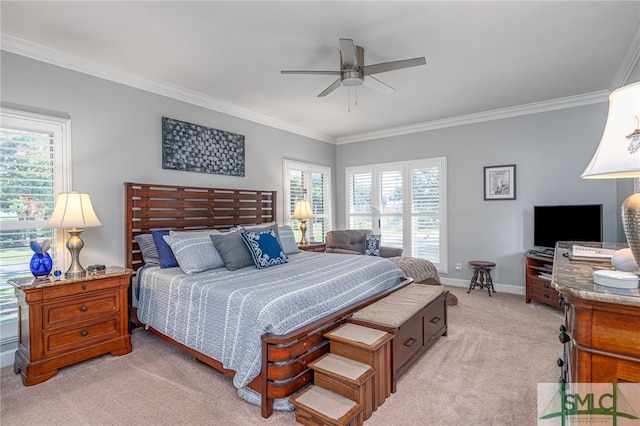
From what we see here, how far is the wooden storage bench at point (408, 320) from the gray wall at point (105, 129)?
268 centimetres

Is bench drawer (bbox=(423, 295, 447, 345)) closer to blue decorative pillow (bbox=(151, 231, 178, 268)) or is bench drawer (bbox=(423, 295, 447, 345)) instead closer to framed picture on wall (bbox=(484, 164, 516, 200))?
blue decorative pillow (bbox=(151, 231, 178, 268))

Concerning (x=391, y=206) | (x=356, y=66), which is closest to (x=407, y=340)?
(x=356, y=66)

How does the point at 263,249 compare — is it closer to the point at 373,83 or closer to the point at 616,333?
the point at 373,83

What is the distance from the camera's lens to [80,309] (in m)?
2.62

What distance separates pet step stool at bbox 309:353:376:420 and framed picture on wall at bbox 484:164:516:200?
13.0ft

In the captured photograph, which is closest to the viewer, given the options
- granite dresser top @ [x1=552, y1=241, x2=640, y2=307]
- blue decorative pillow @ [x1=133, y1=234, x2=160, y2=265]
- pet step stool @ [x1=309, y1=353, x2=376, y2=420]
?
granite dresser top @ [x1=552, y1=241, x2=640, y2=307]

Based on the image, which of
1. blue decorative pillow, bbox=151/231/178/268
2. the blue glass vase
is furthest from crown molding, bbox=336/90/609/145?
the blue glass vase

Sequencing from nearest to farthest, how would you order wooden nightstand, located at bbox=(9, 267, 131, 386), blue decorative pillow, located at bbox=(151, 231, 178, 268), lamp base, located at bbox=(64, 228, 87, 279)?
wooden nightstand, located at bbox=(9, 267, 131, 386)
lamp base, located at bbox=(64, 228, 87, 279)
blue decorative pillow, located at bbox=(151, 231, 178, 268)

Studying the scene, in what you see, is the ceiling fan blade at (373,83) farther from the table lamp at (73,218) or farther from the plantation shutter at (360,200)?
the plantation shutter at (360,200)

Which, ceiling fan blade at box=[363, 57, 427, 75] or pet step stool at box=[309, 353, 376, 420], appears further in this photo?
ceiling fan blade at box=[363, 57, 427, 75]

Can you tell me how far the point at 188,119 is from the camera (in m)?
4.00

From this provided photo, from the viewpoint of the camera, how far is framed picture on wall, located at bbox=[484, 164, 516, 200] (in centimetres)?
475

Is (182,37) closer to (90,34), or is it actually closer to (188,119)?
(90,34)

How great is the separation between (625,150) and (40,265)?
3626mm
